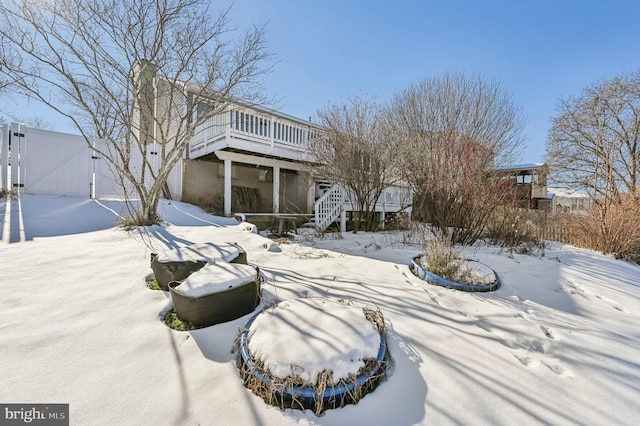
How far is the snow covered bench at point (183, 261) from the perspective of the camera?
254 centimetres

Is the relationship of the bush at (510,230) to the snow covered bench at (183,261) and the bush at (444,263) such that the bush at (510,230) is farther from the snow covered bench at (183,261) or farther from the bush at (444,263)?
the snow covered bench at (183,261)

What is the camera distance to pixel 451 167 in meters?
5.18

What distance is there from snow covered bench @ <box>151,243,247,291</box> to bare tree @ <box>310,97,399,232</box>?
5027mm

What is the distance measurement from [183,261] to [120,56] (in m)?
5.48

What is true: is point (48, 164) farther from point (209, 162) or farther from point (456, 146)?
point (456, 146)

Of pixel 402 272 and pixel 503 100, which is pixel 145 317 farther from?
pixel 503 100

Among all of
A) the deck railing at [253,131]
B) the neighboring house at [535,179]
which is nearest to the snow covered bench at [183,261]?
the deck railing at [253,131]

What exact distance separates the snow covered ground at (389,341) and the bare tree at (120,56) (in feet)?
10.9

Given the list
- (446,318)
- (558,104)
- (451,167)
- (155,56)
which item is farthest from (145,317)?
(558,104)

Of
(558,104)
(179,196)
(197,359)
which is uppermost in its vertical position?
(558,104)

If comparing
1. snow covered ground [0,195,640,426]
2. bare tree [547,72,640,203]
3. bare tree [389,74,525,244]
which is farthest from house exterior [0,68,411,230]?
bare tree [547,72,640,203]

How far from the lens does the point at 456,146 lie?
5398 mm

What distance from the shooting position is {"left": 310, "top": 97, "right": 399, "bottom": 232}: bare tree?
7.20 m

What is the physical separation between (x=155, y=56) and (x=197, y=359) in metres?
6.32
